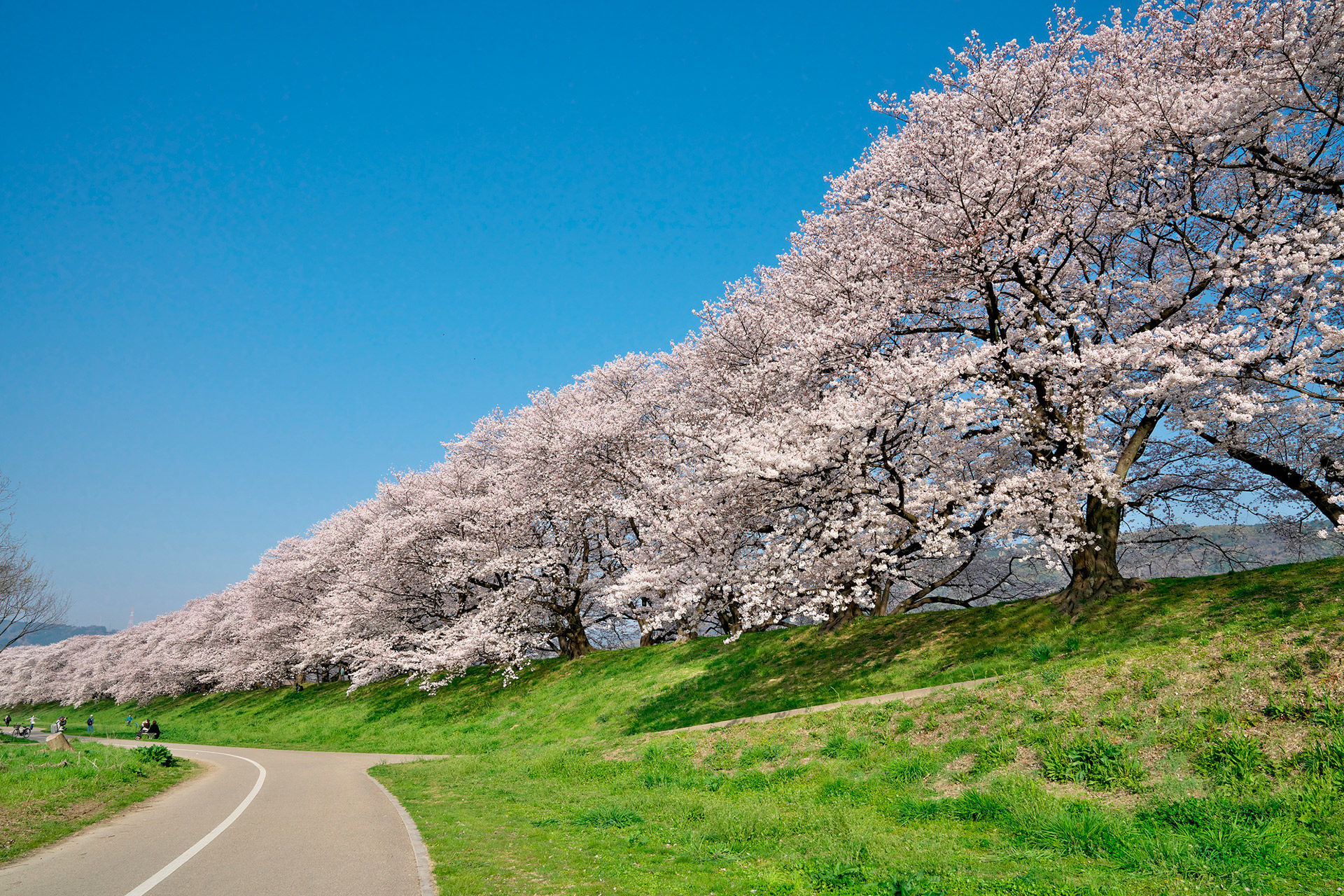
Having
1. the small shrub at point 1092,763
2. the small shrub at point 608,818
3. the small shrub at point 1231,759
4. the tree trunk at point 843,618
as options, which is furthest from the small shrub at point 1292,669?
the tree trunk at point 843,618

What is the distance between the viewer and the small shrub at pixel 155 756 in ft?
65.9

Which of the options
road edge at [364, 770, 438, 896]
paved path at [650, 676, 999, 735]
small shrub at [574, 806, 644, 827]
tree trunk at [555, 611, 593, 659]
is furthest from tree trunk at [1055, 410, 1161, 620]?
tree trunk at [555, 611, 593, 659]

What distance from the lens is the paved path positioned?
47.0ft

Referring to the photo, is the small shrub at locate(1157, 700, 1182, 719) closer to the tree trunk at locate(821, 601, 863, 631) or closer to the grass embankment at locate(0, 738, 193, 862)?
the tree trunk at locate(821, 601, 863, 631)

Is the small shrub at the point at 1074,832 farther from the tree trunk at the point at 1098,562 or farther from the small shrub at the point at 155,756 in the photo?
the small shrub at the point at 155,756

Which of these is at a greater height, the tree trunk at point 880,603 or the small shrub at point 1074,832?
the tree trunk at point 880,603

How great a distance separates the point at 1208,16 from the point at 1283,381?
8271 mm

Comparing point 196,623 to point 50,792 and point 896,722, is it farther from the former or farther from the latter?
point 896,722

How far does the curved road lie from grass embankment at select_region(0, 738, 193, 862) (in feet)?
1.31

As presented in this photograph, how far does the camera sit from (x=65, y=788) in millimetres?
14359

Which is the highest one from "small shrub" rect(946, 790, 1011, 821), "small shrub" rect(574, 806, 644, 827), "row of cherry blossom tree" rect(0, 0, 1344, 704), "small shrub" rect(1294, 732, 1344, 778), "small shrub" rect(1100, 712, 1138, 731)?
"row of cherry blossom tree" rect(0, 0, 1344, 704)

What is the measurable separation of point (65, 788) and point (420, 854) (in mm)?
10642

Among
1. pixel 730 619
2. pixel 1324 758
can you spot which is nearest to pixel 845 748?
pixel 1324 758

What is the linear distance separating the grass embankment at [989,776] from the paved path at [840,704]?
0.65 meters
